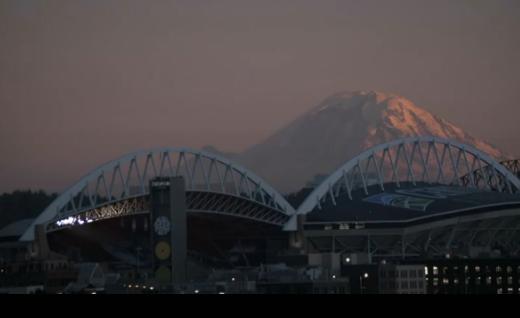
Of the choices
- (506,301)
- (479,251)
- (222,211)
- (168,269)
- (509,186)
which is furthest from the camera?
(509,186)

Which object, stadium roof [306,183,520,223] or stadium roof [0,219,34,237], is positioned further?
stadium roof [306,183,520,223]

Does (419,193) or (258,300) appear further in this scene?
(419,193)

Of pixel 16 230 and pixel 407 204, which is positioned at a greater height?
pixel 407 204

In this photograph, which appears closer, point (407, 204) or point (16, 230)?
point (16, 230)

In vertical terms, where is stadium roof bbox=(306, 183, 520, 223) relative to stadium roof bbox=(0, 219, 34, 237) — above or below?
above

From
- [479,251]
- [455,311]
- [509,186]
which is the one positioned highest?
[509,186]

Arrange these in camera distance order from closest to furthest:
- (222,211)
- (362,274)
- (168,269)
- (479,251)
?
(362,274) < (168,269) < (479,251) < (222,211)

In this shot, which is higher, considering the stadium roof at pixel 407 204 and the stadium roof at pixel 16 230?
the stadium roof at pixel 407 204

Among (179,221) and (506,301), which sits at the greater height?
(179,221)

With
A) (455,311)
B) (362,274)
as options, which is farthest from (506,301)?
(362,274)

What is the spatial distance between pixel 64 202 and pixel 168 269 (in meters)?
18.3

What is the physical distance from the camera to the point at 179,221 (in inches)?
4631

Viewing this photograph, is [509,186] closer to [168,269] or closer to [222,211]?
[222,211]

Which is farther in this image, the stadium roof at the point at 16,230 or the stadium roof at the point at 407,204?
the stadium roof at the point at 407,204
